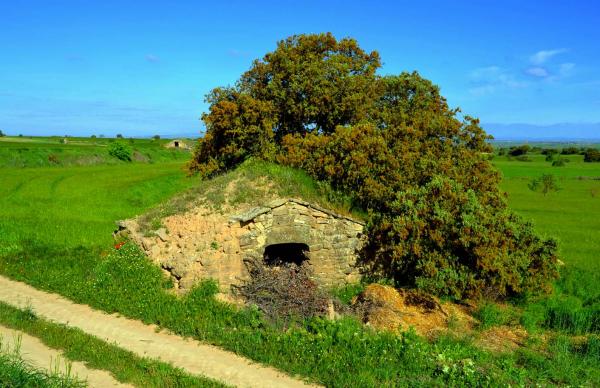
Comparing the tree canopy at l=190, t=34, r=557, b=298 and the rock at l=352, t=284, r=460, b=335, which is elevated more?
the tree canopy at l=190, t=34, r=557, b=298

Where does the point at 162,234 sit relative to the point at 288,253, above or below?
above

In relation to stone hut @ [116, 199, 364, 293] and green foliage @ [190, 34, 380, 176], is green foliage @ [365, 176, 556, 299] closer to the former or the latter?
stone hut @ [116, 199, 364, 293]

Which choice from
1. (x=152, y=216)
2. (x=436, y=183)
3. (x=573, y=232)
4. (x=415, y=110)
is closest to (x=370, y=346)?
(x=436, y=183)

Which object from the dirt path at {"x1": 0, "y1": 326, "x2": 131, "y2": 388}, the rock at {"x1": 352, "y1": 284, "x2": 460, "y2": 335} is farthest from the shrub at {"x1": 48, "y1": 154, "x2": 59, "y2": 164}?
the rock at {"x1": 352, "y1": 284, "x2": 460, "y2": 335}

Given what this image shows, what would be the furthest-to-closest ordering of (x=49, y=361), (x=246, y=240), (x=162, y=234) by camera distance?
(x=162, y=234) → (x=246, y=240) → (x=49, y=361)

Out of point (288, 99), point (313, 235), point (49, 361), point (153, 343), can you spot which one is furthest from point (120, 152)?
point (49, 361)

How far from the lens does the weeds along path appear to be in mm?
9656

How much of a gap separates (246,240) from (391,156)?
7.16 meters

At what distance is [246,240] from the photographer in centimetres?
1525

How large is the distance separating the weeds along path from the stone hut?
8.53 ft

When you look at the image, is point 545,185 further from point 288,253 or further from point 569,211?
point 288,253

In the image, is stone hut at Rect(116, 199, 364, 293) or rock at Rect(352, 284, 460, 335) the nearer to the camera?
rock at Rect(352, 284, 460, 335)

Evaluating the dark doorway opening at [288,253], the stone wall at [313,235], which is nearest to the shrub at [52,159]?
the dark doorway opening at [288,253]

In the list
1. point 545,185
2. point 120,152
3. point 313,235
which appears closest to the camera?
point 313,235
